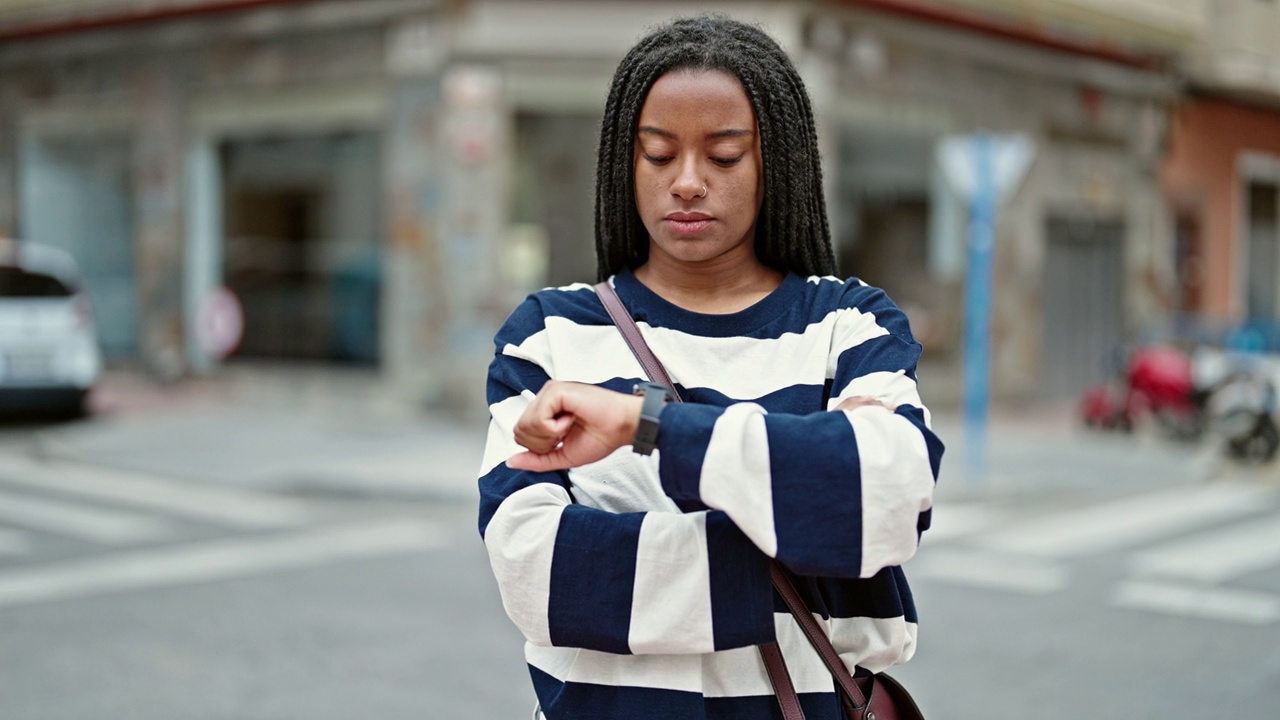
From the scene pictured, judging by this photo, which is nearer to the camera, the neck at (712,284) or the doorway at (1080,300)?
the neck at (712,284)

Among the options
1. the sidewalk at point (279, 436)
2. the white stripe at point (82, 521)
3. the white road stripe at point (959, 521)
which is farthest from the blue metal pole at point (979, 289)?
the white stripe at point (82, 521)

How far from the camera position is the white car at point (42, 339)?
40.0 ft

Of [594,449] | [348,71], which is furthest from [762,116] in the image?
[348,71]

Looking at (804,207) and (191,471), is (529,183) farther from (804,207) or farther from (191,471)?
(804,207)

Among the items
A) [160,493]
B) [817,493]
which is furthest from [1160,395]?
[817,493]

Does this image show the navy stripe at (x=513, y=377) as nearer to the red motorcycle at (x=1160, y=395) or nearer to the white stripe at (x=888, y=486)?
the white stripe at (x=888, y=486)

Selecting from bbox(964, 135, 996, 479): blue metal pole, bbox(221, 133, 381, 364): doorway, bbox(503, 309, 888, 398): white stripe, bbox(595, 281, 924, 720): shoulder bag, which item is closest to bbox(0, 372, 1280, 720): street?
bbox(964, 135, 996, 479): blue metal pole

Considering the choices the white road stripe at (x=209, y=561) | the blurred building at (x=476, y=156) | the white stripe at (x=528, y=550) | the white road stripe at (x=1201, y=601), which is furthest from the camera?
the blurred building at (x=476, y=156)

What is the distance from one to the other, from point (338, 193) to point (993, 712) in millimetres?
10758

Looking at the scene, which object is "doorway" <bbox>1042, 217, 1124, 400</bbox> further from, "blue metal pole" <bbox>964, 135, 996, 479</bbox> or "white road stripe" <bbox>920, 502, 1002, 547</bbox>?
"white road stripe" <bbox>920, 502, 1002, 547</bbox>

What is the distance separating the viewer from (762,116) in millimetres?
1571

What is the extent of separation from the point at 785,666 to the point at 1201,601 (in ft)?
18.1

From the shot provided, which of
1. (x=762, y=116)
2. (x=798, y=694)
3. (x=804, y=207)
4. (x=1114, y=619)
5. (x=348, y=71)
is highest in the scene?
(x=348, y=71)

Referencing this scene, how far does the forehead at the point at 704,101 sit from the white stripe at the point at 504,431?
379mm
